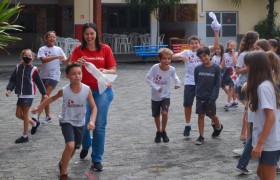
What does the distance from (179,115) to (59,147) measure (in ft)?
11.3

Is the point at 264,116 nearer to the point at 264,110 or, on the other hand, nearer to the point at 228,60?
the point at 264,110

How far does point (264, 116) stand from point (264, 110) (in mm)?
91

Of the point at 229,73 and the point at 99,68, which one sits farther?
the point at 229,73

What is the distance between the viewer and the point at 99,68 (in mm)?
7086

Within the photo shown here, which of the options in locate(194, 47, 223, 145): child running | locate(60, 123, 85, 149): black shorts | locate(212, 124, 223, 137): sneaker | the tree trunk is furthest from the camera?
the tree trunk

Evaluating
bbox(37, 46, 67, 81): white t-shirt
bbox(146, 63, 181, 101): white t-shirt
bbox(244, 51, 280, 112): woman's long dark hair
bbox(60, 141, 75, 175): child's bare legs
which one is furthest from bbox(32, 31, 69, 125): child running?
bbox(244, 51, 280, 112): woman's long dark hair

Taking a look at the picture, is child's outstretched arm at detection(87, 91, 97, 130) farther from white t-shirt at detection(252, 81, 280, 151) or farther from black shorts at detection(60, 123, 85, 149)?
white t-shirt at detection(252, 81, 280, 151)

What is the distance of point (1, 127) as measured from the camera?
995cm

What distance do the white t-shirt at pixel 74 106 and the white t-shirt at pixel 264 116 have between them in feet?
7.69

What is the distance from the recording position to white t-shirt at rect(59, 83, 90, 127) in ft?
22.2

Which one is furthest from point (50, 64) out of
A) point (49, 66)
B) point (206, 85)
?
point (206, 85)

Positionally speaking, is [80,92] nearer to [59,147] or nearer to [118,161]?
[118,161]

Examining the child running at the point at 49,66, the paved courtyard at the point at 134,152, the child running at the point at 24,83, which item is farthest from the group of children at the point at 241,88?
the child running at the point at 49,66

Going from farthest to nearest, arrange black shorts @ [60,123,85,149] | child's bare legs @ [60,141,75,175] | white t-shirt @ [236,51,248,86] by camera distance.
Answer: white t-shirt @ [236,51,248,86] < black shorts @ [60,123,85,149] < child's bare legs @ [60,141,75,175]
